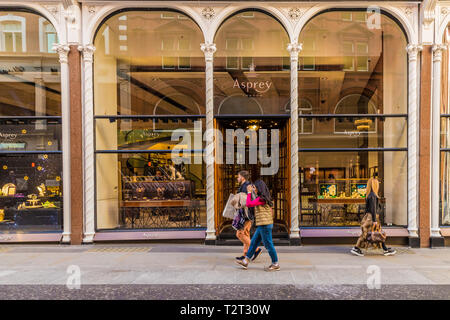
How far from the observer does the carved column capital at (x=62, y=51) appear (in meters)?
8.93

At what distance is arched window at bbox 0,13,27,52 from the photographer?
931cm

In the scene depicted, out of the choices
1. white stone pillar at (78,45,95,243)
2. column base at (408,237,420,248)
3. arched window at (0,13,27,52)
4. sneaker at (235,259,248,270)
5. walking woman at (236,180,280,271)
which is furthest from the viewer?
arched window at (0,13,27,52)

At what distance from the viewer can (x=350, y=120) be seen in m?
9.55

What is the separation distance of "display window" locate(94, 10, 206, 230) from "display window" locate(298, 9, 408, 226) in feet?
10.5

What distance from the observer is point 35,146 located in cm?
939

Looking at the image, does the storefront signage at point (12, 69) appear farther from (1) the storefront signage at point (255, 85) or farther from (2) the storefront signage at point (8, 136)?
(1) the storefront signage at point (255, 85)

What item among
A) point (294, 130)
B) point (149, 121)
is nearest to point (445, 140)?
point (294, 130)

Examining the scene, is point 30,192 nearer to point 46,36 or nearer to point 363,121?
point 46,36

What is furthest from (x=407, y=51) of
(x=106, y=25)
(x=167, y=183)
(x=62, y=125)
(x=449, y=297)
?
(x=62, y=125)

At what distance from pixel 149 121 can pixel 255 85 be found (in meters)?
3.31

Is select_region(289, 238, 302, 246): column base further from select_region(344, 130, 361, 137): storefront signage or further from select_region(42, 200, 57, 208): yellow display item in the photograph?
select_region(42, 200, 57, 208): yellow display item

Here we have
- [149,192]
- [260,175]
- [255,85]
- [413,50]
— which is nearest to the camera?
[413,50]

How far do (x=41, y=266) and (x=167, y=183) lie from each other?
403 centimetres

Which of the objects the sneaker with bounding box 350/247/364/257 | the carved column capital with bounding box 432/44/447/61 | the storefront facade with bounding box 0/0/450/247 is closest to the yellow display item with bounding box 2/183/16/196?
the storefront facade with bounding box 0/0/450/247
